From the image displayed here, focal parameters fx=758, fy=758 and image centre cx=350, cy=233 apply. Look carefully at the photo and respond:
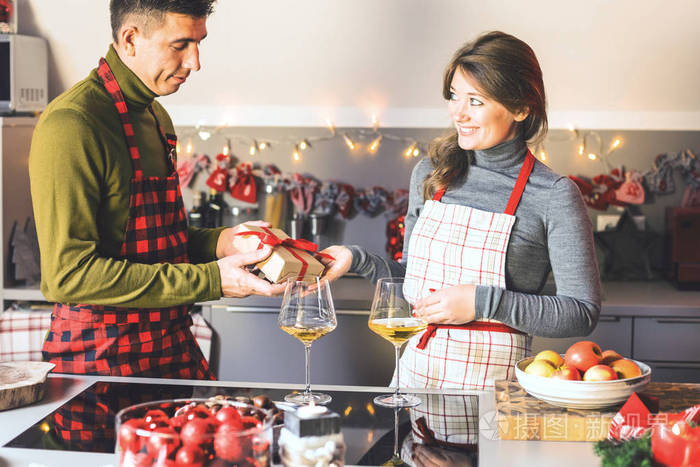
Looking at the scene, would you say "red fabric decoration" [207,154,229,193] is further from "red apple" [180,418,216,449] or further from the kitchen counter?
"red apple" [180,418,216,449]

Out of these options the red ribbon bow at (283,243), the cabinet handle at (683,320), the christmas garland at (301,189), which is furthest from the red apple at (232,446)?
the christmas garland at (301,189)

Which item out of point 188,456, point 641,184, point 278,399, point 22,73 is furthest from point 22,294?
point 641,184

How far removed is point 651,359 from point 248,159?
6.47 ft

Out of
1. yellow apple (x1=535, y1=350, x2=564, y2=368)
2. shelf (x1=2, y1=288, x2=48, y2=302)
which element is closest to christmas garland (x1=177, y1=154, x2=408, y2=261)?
shelf (x1=2, y1=288, x2=48, y2=302)

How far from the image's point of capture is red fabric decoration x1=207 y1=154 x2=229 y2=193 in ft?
11.7

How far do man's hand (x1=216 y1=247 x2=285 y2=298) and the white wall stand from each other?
170 centimetres

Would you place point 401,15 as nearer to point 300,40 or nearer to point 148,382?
point 300,40

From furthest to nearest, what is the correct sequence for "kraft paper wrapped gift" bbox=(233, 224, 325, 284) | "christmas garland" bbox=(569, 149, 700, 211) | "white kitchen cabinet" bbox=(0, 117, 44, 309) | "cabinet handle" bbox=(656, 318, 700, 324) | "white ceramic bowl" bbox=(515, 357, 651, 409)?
1. "christmas garland" bbox=(569, 149, 700, 211)
2. "white kitchen cabinet" bbox=(0, 117, 44, 309)
3. "cabinet handle" bbox=(656, 318, 700, 324)
4. "kraft paper wrapped gift" bbox=(233, 224, 325, 284)
5. "white ceramic bowl" bbox=(515, 357, 651, 409)

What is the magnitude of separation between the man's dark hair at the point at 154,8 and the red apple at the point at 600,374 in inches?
44.0

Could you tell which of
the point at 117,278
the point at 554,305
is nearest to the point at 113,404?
the point at 117,278

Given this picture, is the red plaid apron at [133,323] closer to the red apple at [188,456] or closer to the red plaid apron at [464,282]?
the red plaid apron at [464,282]

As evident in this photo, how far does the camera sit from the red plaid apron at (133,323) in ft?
5.48

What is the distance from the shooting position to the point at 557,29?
304cm

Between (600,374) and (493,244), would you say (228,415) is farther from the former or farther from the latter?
(493,244)
